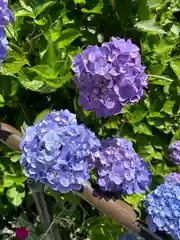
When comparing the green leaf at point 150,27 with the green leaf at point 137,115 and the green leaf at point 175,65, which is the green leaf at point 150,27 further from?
the green leaf at point 137,115

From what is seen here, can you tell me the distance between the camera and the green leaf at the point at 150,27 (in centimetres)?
166

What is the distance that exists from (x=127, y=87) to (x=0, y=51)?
31 centimetres

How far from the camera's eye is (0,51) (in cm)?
130

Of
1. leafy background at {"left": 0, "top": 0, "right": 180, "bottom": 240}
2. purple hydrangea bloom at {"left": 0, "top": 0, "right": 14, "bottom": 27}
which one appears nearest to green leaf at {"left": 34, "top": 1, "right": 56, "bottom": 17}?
leafy background at {"left": 0, "top": 0, "right": 180, "bottom": 240}

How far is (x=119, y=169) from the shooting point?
4.55 ft

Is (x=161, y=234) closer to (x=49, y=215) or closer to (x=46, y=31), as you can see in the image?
(x=49, y=215)

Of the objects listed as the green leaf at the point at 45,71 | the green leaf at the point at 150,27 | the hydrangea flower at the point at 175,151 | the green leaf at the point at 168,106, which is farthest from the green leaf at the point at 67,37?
the hydrangea flower at the point at 175,151

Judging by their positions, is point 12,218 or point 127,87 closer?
point 127,87

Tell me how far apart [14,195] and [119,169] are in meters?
0.56

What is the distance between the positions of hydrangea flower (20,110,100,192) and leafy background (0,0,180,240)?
0.85 ft

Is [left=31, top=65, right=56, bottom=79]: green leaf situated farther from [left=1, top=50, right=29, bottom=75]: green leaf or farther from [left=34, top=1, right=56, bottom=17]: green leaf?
[left=34, top=1, right=56, bottom=17]: green leaf

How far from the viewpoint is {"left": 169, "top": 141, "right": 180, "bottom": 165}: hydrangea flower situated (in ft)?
6.30

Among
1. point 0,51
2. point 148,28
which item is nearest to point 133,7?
point 148,28

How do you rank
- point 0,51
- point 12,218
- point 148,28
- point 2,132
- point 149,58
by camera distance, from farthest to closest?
1. point 12,218
2. point 149,58
3. point 148,28
4. point 2,132
5. point 0,51
